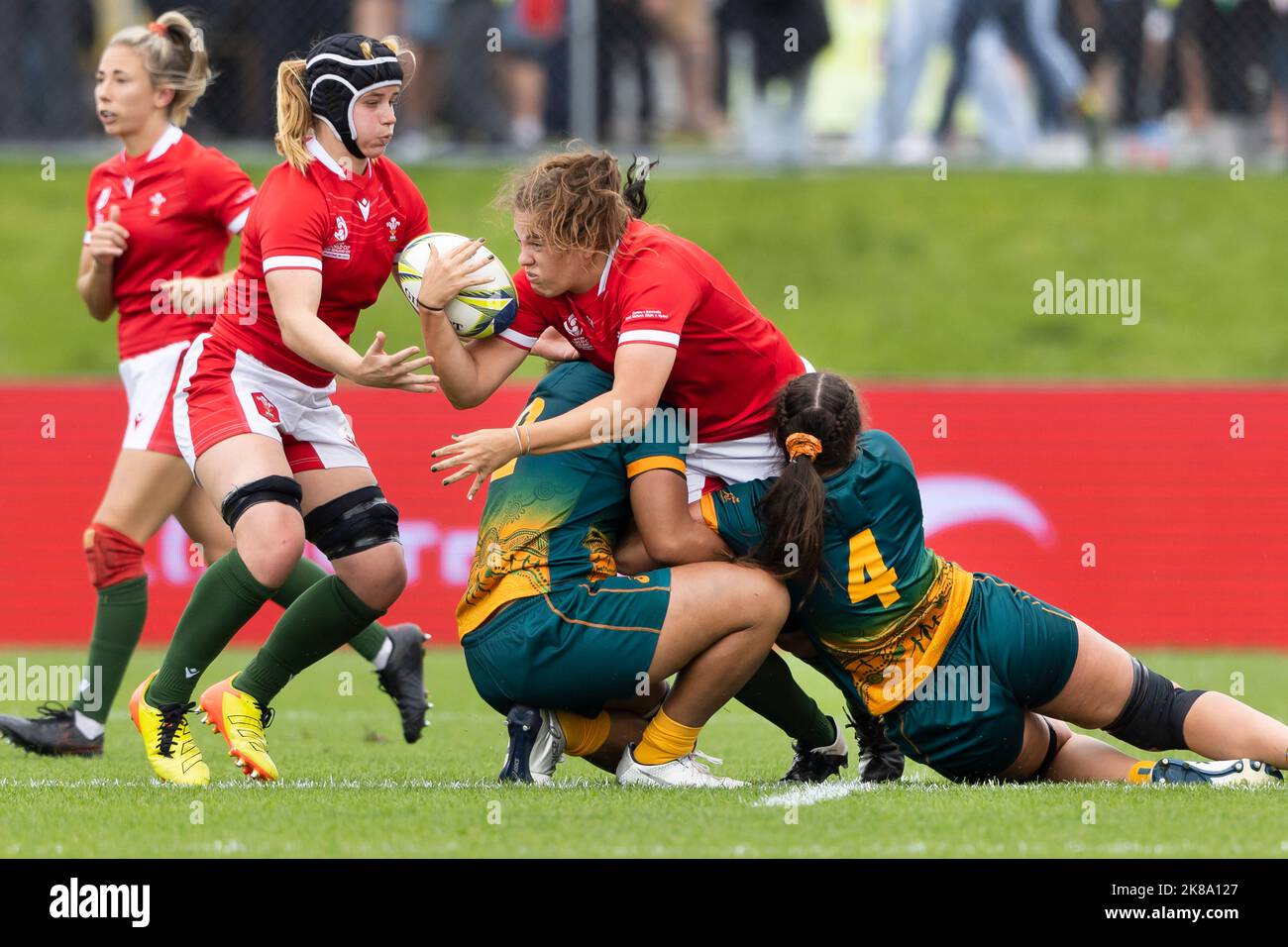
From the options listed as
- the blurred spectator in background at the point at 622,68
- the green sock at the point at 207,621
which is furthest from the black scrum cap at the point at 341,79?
the blurred spectator in background at the point at 622,68

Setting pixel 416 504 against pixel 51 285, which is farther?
pixel 51 285

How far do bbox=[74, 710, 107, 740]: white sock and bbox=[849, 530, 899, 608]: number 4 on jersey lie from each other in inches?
113

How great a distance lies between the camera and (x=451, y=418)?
31.9 ft

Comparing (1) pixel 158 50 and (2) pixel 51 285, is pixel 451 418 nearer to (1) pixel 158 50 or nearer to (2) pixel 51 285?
(1) pixel 158 50

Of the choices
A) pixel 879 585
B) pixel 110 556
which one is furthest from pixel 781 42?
pixel 879 585

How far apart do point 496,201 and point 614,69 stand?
8357 mm

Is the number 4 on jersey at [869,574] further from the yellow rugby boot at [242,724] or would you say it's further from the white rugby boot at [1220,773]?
the yellow rugby boot at [242,724]

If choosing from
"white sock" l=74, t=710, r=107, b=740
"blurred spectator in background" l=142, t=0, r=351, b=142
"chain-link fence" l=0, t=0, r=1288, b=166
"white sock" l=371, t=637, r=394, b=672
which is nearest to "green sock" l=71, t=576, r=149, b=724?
"white sock" l=74, t=710, r=107, b=740

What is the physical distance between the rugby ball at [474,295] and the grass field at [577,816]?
4.46ft

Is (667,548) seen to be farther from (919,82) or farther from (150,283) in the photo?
(919,82)

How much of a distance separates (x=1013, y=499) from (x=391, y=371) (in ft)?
17.8

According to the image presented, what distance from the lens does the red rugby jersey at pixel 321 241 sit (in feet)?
16.9

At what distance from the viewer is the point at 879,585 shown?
4.89 meters

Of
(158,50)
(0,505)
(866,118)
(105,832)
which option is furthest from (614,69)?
(105,832)
